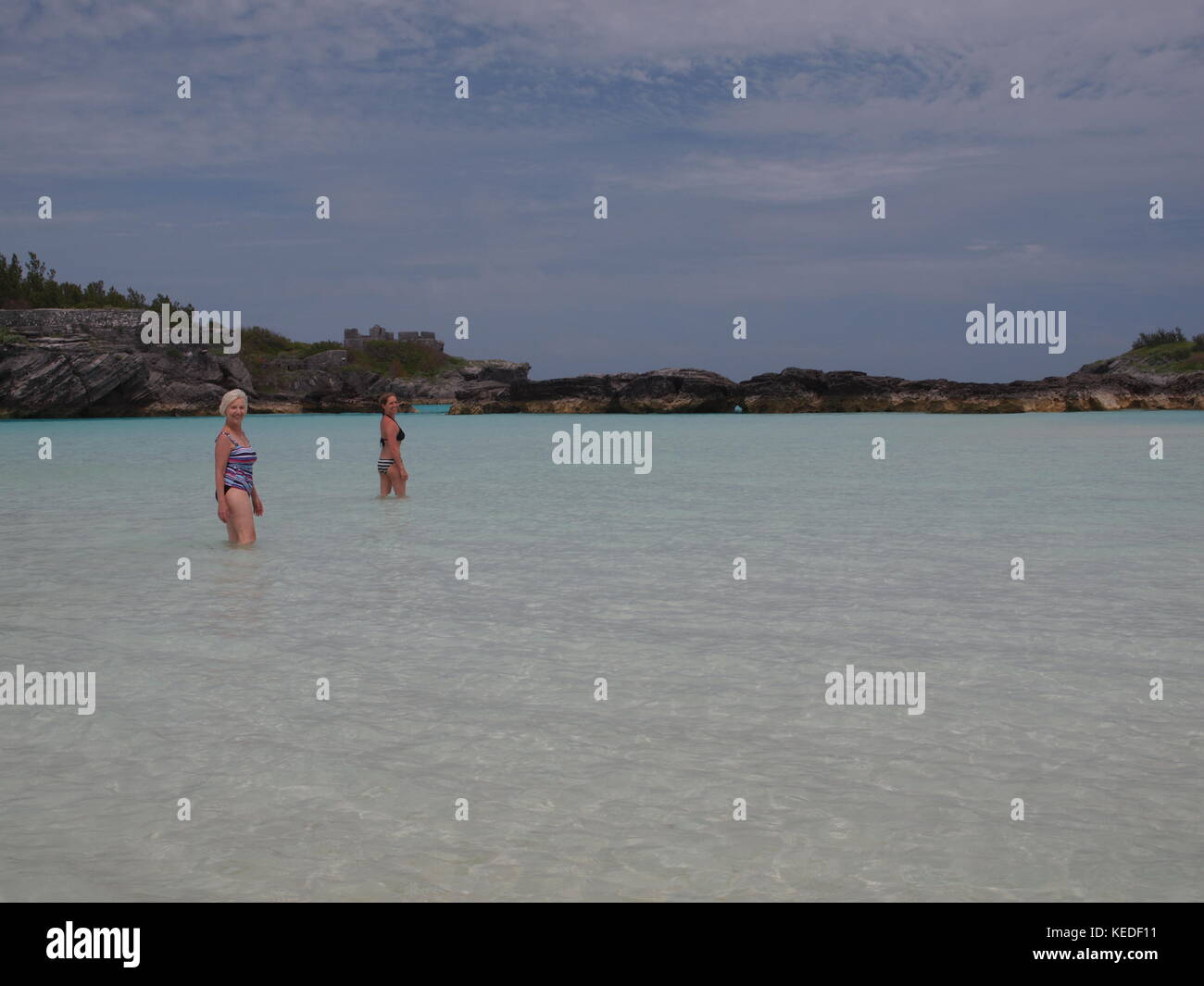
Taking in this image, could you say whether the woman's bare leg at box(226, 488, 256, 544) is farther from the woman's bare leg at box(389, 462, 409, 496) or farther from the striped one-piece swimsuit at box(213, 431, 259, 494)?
the woman's bare leg at box(389, 462, 409, 496)

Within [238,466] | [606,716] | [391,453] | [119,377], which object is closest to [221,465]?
[238,466]

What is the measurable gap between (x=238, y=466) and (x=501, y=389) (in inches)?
3179

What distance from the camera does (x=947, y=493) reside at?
1762 centimetres

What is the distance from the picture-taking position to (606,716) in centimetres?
546

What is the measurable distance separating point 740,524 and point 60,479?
49.8 ft

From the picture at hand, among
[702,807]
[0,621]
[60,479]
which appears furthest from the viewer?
[60,479]

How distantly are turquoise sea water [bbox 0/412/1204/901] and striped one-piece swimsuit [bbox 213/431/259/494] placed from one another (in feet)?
2.74

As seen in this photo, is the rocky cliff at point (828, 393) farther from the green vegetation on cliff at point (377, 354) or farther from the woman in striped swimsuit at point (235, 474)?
the woman in striped swimsuit at point (235, 474)

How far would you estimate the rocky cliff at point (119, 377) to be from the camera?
69438 millimetres

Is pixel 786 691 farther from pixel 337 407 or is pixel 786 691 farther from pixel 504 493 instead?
pixel 337 407

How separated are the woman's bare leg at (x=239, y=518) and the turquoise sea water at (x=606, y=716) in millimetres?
414

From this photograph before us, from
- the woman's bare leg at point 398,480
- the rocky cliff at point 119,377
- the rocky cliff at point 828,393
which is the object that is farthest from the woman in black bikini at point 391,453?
the rocky cliff at point 828,393

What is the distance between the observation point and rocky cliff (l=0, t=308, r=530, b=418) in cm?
6944
